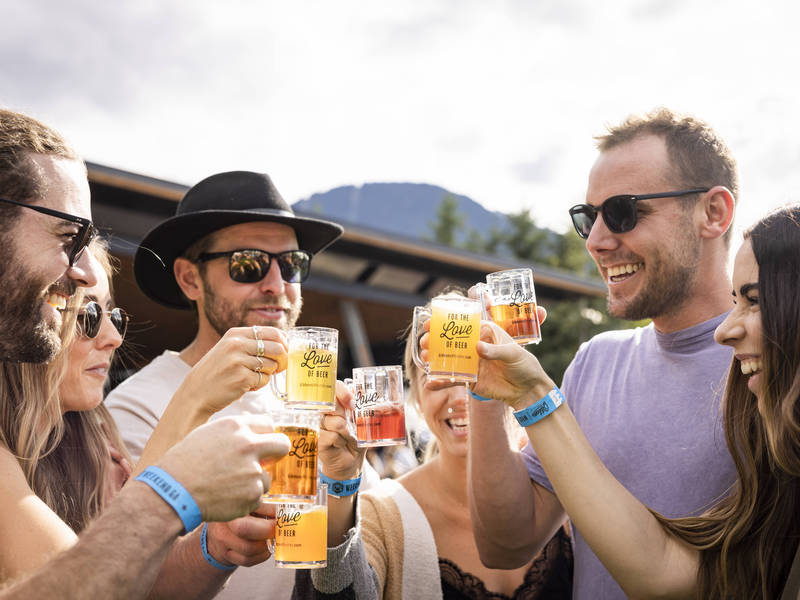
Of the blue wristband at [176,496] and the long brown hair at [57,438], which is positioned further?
the long brown hair at [57,438]

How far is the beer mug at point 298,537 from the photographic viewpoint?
1945 mm

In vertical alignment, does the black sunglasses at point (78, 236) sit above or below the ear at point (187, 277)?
below

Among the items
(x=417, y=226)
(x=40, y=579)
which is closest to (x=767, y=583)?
(x=40, y=579)

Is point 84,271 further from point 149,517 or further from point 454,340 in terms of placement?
point 454,340

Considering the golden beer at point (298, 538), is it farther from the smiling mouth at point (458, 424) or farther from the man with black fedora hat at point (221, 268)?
the smiling mouth at point (458, 424)

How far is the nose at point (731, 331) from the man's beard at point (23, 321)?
7.28ft

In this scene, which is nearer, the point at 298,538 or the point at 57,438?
the point at 298,538

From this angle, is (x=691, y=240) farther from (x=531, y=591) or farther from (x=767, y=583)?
(x=531, y=591)

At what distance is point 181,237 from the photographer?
375cm

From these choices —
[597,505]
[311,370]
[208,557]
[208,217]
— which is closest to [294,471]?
[311,370]

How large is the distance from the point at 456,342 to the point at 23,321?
1388 mm

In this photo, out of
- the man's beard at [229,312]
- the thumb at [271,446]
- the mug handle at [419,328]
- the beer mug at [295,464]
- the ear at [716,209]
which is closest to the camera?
the thumb at [271,446]

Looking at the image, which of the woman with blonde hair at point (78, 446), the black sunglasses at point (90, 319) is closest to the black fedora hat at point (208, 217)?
the woman with blonde hair at point (78, 446)

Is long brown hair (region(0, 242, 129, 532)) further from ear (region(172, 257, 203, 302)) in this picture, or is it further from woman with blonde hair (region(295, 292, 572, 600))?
ear (region(172, 257, 203, 302))
